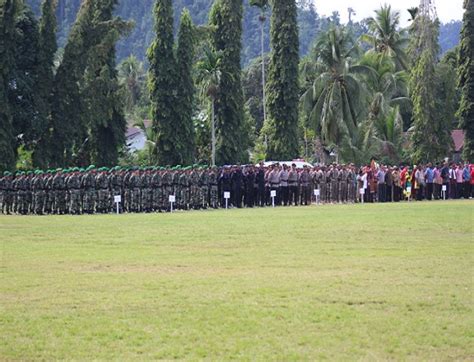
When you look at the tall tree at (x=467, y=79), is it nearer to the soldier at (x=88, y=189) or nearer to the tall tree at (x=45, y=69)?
the tall tree at (x=45, y=69)

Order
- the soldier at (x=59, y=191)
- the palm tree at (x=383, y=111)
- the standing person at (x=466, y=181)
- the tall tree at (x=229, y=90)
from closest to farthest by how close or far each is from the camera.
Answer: the soldier at (x=59, y=191), the standing person at (x=466, y=181), the tall tree at (x=229, y=90), the palm tree at (x=383, y=111)

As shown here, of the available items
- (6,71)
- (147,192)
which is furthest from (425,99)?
(147,192)

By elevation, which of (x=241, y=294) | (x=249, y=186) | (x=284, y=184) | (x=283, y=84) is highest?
(x=283, y=84)

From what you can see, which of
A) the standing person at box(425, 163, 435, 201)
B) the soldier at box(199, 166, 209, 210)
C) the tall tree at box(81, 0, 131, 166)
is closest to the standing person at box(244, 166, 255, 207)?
the soldier at box(199, 166, 209, 210)

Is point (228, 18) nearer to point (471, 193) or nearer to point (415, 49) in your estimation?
point (415, 49)

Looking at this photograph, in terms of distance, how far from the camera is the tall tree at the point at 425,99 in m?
56.2

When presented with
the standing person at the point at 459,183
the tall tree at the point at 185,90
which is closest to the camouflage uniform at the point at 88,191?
the tall tree at the point at 185,90

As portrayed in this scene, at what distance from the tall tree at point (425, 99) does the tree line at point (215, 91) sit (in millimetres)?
79

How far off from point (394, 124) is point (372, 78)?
3262 millimetres

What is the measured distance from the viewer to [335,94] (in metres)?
55.4

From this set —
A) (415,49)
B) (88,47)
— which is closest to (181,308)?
(88,47)

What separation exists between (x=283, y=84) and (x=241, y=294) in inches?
1699

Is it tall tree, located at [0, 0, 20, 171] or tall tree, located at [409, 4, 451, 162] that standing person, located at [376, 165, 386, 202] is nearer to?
tall tree, located at [0, 0, 20, 171]

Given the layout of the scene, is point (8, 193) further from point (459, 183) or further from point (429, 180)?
point (459, 183)
